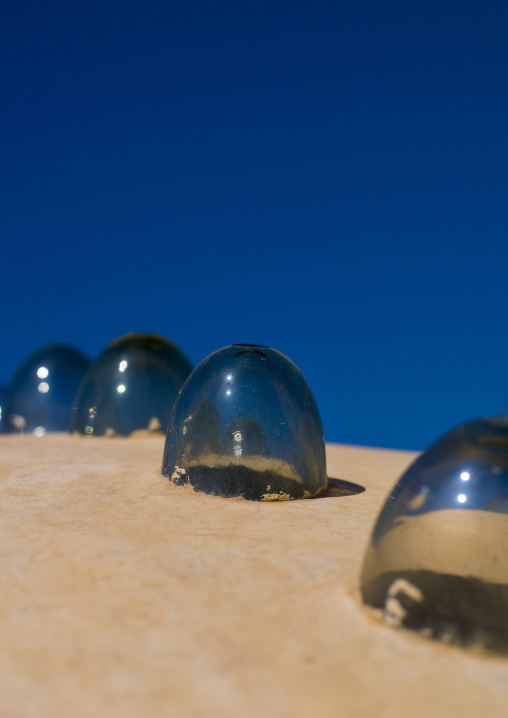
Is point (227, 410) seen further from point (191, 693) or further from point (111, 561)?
point (191, 693)

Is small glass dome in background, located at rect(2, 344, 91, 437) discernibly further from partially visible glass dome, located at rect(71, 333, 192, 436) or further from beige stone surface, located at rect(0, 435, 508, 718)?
beige stone surface, located at rect(0, 435, 508, 718)

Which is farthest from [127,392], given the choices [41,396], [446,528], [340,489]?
[446,528]

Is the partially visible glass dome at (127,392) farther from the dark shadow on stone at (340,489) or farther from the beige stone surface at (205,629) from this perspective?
the beige stone surface at (205,629)

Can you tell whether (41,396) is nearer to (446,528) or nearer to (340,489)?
(340,489)

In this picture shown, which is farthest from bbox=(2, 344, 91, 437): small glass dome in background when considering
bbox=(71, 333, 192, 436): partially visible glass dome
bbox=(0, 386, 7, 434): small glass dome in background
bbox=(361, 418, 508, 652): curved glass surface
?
bbox=(361, 418, 508, 652): curved glass surface

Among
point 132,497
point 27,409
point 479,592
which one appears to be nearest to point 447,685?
point 479,592

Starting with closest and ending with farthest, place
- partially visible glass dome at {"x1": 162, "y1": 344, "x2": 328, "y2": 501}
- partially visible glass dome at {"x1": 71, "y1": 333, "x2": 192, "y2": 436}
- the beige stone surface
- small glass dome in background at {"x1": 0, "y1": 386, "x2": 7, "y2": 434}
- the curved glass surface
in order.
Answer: the beige stone surface
the curved glass surface
partially visible glass dome at {"x1": 162, "y1": 344, "x2": 328, "y2": 501}
partially visible glass dome at {"x1": 71, "y1": 333, "x2": 192, "y2": 436}
small glass dome in background at {"x1": 0, "y1": 386, "x2": 7, "y2": 434}

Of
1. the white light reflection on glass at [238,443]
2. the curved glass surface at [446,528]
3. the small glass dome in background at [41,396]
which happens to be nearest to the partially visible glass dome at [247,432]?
the white light reflection on glass at [238,443]

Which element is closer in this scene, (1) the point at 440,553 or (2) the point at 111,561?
(1) the point at 440,553
